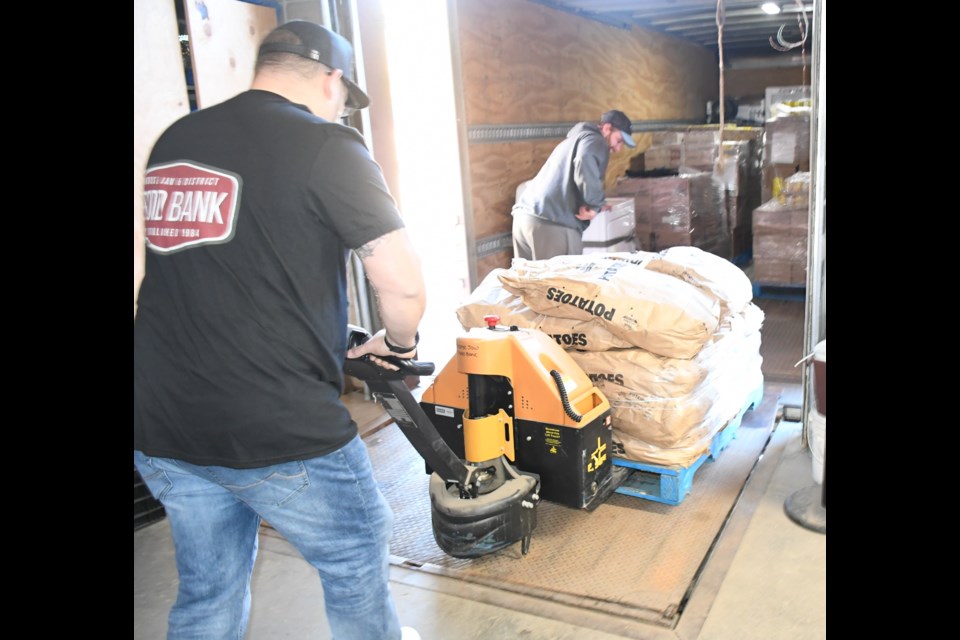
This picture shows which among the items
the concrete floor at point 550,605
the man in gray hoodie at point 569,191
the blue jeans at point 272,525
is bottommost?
the concrete floor at point 550,605

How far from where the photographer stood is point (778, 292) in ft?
23.9

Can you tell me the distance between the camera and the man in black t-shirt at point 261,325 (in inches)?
71.6

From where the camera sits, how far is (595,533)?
11.3ft

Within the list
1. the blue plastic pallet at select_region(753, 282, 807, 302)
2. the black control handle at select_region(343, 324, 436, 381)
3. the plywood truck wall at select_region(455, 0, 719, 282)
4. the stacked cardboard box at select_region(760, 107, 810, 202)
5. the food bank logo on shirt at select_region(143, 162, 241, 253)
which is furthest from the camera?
the stacked cardboard box at select_region(760, 107, 810, 202)

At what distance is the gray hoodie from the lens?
5.82 m

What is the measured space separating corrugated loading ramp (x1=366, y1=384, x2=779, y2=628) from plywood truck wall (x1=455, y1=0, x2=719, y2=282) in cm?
294

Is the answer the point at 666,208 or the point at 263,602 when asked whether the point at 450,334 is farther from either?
the point at 263,602

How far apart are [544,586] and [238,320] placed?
1833 millimetres

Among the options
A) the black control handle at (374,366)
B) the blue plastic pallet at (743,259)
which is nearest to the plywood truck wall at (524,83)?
the blue plastic pallet at (743,259)

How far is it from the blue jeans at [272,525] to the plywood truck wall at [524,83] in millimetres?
4401

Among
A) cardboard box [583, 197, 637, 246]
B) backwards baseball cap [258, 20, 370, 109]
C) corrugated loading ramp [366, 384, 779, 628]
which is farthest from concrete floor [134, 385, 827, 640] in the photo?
cardboard box [583, 197, 637, 246]

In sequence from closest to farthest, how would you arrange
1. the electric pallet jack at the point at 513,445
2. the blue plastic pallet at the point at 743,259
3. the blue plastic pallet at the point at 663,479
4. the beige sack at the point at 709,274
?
1. the electric pallet jack at the point at 513,445
2. the blue plastic pallet at the point at 663,479
3. the beige sack at the point at 709,274
4. the blue plastic pallet at the point at 743,259

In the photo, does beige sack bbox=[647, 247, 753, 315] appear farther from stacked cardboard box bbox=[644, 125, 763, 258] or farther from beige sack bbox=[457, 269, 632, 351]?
stacked cardboard box bbox=[644, 125, 763, 258]

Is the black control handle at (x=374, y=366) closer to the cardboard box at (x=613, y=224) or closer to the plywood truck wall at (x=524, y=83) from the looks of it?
the plywood truck wall at (x=524, y=83)
